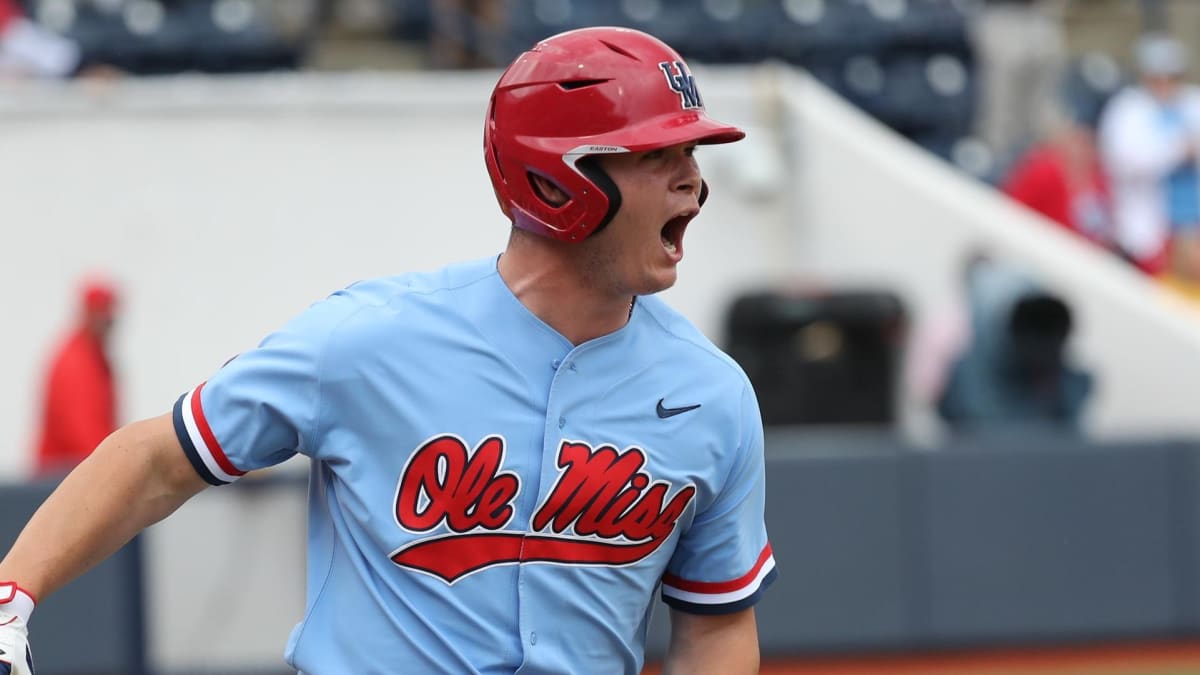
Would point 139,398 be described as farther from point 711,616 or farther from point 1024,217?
point 711,616

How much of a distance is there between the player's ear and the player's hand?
3.31 feet

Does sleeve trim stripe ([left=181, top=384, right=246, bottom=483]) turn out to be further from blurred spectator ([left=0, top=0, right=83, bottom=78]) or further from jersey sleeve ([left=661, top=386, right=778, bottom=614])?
blurred spectator ([left=0, top=0, right=83, bottom=78])

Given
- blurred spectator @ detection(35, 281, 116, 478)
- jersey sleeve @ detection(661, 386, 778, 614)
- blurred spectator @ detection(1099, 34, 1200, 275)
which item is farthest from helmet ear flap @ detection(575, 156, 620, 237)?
blurred spectator @ detection(1099, 34, 1200, 275)

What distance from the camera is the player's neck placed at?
2.98 m

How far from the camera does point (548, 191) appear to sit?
2.89 m

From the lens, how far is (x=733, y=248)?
458 inches

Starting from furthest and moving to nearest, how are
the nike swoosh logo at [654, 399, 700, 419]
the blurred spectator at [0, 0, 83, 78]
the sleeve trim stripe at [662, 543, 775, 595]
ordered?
the blurred spectator at [0, 0, 83, 78] → the sleeve trim stripe at [662, 543, 775, 595] → the nike swoosh logo at [654, 399, 700, 419]

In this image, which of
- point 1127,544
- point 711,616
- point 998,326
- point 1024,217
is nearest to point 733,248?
point 1024,217

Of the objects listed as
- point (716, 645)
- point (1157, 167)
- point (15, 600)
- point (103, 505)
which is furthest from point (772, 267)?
point (15, 600)

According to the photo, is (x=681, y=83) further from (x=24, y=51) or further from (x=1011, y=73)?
(x=1011, y=73)

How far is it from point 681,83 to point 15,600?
1272 millimetres

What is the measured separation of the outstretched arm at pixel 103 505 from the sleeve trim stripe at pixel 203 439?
0.03 metres

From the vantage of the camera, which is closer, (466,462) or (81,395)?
(466,462)

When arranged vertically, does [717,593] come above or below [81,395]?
above
